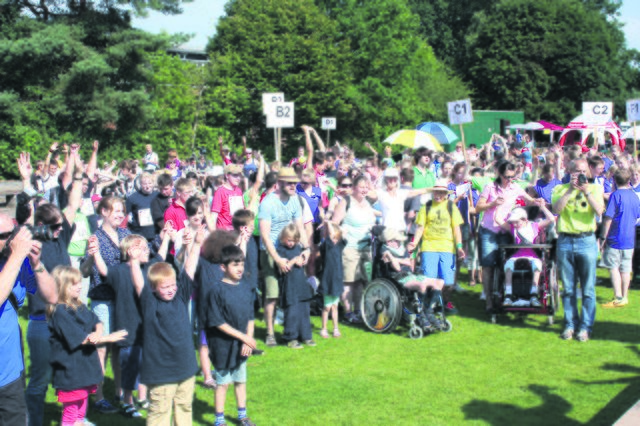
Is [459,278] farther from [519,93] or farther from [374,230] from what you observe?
[519,93]

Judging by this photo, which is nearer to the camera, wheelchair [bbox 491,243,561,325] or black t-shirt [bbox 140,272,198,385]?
black t-shirt [bbox 140,272,198,385]

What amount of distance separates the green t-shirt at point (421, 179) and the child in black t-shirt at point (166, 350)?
6746 millimetres

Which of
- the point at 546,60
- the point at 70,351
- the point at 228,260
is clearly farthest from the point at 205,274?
the point at 546,60

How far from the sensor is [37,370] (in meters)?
5.78

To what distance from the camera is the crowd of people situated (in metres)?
5.43

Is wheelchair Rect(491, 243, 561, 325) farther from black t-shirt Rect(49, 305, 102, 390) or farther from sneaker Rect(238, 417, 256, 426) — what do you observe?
black t-shirt Rect(49, 305, 102, 390)

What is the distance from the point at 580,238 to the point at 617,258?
1.79 m

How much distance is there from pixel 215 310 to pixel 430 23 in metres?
65.3

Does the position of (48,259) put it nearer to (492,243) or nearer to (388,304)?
(388,304)

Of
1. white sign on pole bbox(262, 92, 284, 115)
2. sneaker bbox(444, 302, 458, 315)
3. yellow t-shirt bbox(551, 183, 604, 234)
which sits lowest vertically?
sneaker bbox(444, 302, 458, 315)

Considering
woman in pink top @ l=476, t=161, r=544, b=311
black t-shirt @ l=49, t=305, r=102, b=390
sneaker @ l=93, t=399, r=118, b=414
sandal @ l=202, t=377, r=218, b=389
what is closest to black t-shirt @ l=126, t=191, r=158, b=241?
sandal @ l=202, t=377, r=218, b=389

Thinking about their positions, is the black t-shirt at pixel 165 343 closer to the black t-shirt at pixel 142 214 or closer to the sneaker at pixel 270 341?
the sneaker at pixel 270 341

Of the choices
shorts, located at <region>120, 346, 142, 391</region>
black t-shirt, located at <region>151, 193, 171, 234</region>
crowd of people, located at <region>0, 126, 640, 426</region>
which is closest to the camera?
crowd of people, located at <region>0, 126, 640, 426</region>

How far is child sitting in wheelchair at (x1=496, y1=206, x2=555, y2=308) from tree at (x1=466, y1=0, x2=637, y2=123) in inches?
1835
